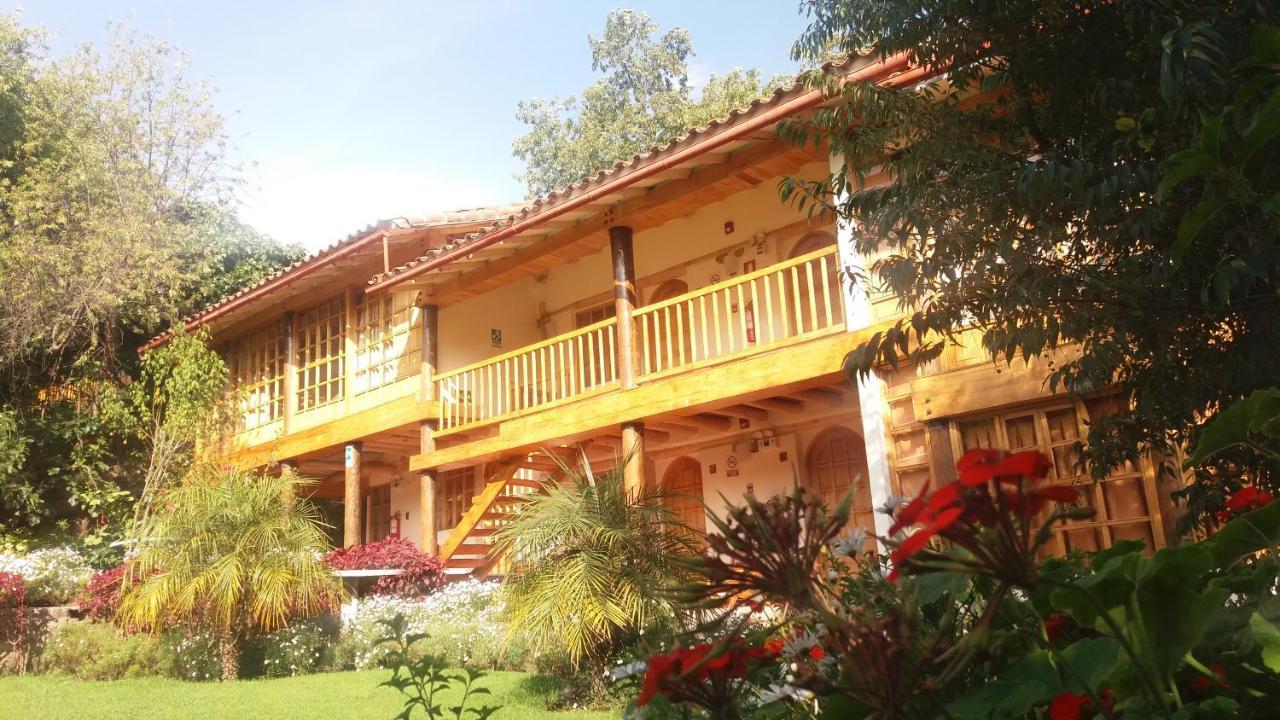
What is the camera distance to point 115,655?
963cm

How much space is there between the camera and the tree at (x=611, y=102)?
2714 centimetres

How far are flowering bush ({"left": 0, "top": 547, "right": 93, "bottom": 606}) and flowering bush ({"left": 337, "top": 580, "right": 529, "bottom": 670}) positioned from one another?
149 inches

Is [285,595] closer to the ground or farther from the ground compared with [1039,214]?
closer to the ground

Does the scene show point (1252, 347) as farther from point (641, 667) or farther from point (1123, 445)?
point (641, 667)

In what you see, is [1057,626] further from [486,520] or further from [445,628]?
[486,520]

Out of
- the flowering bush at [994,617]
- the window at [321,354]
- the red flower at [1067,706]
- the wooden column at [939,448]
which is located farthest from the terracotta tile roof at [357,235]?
the red flower at [1067,706]

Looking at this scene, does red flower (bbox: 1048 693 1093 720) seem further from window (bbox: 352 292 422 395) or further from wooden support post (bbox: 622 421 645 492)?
window (bbox: 352 292 422 395)

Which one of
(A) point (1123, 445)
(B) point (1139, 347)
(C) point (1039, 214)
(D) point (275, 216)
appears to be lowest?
(A) point (1123, 445)

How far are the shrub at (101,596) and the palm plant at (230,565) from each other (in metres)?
1.61

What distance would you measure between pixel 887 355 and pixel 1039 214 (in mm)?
979

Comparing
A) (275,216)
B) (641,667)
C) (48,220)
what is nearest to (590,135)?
(275,216)

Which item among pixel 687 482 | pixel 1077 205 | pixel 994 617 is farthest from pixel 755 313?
pixel 994 617

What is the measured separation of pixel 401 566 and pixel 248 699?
3.75 meters

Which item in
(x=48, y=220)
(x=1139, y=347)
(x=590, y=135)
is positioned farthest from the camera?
(x=590, y=135)
